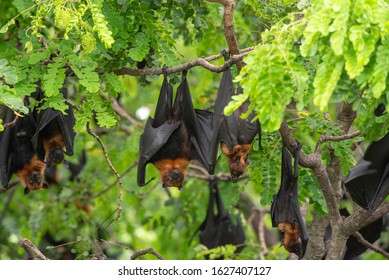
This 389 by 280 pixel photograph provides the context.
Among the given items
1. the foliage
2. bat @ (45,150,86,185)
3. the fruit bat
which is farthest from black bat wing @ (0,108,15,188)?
bat @ (45,150,86,185)

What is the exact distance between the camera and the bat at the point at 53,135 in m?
6.33

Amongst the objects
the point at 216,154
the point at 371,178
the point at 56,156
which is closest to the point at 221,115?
the point at 216,154

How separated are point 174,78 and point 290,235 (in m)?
1.52

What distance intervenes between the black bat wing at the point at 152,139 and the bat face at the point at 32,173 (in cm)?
114

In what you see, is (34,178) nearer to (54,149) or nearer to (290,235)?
(54,149)

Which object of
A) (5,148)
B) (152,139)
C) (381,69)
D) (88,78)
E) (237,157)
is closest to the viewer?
(381,69)

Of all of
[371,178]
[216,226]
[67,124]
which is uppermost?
[67,124]

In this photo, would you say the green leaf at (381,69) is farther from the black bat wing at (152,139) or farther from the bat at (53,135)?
the bat at (53,135)

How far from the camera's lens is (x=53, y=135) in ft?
21.8

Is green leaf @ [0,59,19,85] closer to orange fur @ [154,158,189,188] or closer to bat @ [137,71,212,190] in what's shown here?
bat @ [137,71,212,190]

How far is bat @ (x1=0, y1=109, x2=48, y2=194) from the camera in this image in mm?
6750

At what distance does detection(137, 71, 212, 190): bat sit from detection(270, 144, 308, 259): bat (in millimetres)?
613

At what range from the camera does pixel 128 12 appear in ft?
19.4
